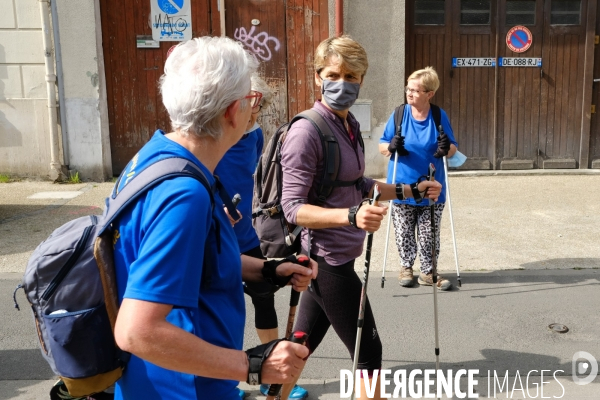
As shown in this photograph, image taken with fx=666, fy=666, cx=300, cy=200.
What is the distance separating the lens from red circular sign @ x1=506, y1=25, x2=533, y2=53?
10219 millimetres

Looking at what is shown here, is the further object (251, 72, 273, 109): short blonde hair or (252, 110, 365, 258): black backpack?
(251, 72, 273, 109): short blonde hair

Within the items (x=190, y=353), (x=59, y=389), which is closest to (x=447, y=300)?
(x=59, y=389)

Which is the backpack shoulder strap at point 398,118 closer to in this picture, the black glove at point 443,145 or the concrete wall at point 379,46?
the black glove at point 443,145

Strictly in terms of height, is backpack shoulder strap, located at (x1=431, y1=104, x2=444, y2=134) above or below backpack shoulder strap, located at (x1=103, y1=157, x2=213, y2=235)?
below

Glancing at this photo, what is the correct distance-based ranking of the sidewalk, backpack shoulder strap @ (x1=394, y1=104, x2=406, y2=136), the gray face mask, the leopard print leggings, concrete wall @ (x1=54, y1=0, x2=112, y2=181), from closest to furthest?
the gray face mask < the sidewalk < the leopard print leggings < backpack shoulder strap @ (x1=394, y1=104, x2=406, y2=136) < concrete wall @ (x1=54, y1=0, x2=112, y2=181)

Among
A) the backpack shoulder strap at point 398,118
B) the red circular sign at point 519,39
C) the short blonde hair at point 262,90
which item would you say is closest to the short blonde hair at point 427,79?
the backpack shoulder strap at point 398,118

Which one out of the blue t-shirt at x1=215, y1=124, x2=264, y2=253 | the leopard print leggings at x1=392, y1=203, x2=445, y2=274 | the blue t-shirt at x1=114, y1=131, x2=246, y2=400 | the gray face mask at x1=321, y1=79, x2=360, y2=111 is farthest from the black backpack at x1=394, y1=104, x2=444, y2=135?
the blue t-shirt at x1=114, y1=131, x2=246, y2=400

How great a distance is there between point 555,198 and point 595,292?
3683mm

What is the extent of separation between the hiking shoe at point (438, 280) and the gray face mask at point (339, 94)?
285cm

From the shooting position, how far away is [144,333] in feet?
5.17

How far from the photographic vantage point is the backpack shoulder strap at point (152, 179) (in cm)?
165

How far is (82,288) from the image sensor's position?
67.2 inches

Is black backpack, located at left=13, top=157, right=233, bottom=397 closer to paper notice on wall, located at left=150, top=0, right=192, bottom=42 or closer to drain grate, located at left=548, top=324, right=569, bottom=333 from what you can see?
drain grate, located at left=548, top=324, right=569, bottom=333

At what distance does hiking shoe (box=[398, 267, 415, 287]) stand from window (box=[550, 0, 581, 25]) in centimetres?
633
